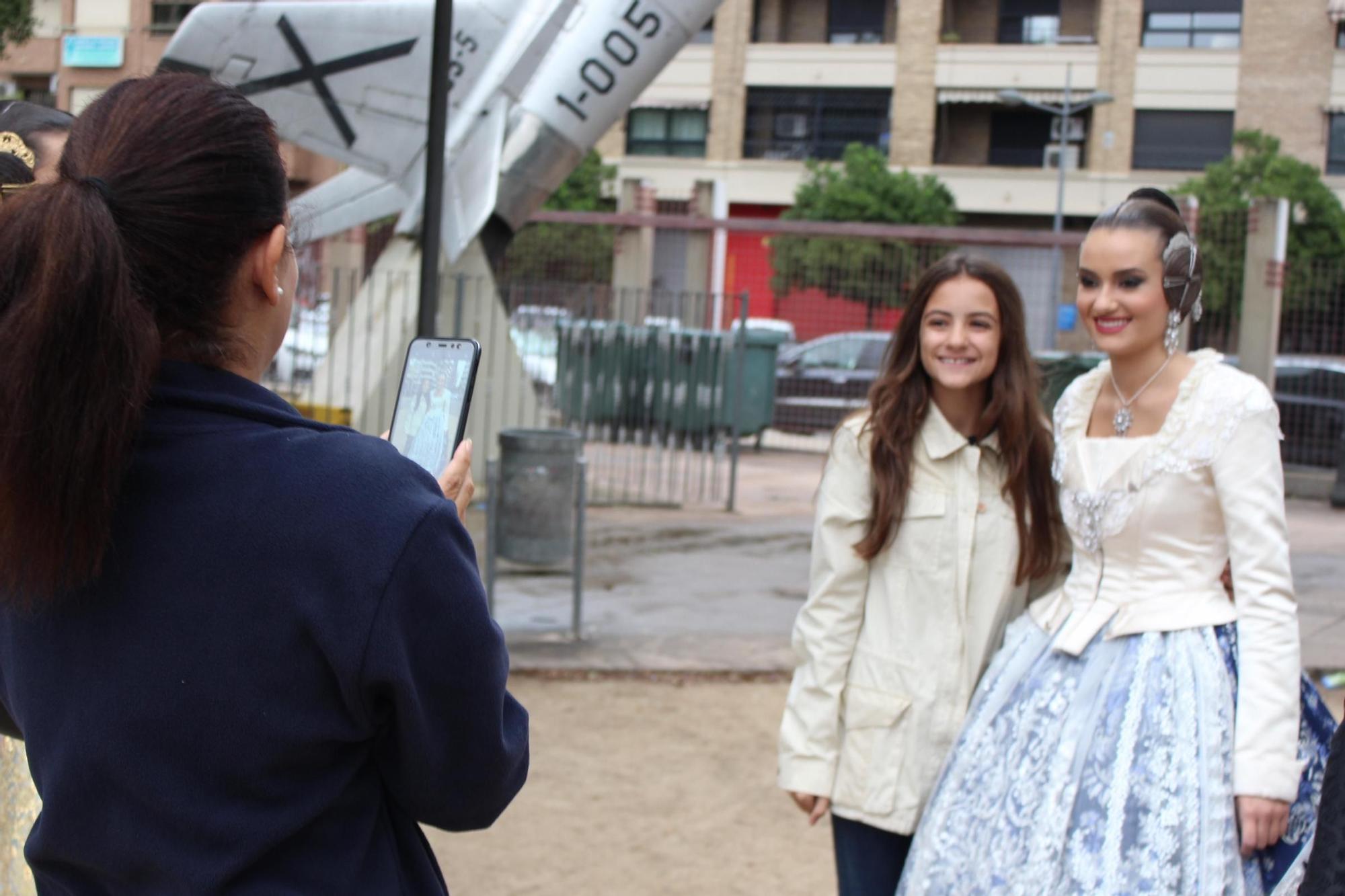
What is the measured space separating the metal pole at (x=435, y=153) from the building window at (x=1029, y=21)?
122 feet

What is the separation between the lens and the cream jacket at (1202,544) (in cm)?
234

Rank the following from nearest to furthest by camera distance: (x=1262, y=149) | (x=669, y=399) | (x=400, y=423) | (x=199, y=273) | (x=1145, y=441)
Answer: (x=199, y=273), (x=400, y=423), (x=1145, y=441), (x=669, y=399), (x=1262, y=149)

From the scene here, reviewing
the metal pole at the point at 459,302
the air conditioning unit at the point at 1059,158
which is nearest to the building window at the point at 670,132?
the air conditioning unit at the point at 1059,158

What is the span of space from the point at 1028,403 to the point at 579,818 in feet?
8.07

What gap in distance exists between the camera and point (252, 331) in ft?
4.80

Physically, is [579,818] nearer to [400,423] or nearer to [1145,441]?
[1145,441]

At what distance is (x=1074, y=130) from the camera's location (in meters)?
38.7

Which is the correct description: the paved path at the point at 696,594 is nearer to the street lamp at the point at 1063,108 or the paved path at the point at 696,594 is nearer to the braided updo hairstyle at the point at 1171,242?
the braided updo hairstyle at the point at 1171,242

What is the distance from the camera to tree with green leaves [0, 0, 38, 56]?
11.5 meters

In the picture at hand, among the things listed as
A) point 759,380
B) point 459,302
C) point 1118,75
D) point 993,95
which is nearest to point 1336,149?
point 1118,75

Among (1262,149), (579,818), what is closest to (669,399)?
(579,818)

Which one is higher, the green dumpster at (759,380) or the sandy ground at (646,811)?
the green dumpster at (759,380)

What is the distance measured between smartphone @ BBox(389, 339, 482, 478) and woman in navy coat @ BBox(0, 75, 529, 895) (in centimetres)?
30

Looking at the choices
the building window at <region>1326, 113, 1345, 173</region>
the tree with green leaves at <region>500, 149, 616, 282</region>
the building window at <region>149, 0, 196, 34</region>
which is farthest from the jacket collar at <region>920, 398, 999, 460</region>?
the building window at <region>1326, 113, 1345, 173</region>
